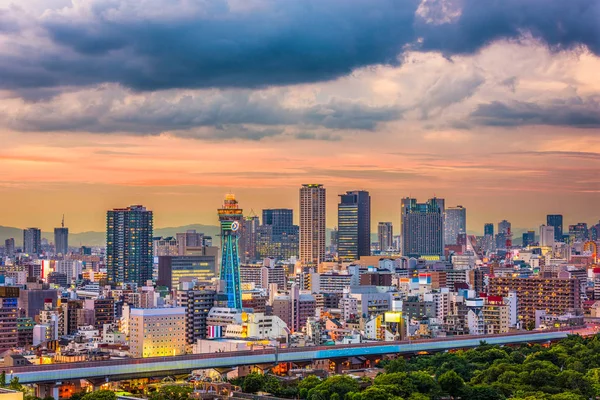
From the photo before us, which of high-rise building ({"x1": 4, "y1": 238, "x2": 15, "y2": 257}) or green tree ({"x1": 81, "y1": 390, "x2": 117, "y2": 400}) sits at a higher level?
high-rise building ({"x1": 4, "y1": 238, "x2": 15, "y2": 257})

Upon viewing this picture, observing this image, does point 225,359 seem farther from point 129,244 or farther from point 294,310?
point 129,244

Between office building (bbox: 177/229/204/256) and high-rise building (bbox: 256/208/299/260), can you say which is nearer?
office building (bbox: 177/229/204/256)

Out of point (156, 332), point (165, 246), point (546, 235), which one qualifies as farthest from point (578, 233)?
point (156, 332)

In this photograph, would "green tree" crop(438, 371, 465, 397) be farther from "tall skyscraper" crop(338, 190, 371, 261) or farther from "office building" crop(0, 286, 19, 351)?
"tall skyscraper" crop(338, 190, 371, 261)

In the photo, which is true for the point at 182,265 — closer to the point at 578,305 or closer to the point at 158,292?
the point at 158,292

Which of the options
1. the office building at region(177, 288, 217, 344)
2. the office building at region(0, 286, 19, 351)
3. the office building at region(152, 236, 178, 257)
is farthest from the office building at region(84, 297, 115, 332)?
the office building at region(152, 236, 178, 257)

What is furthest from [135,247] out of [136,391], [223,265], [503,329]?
[136,391]
